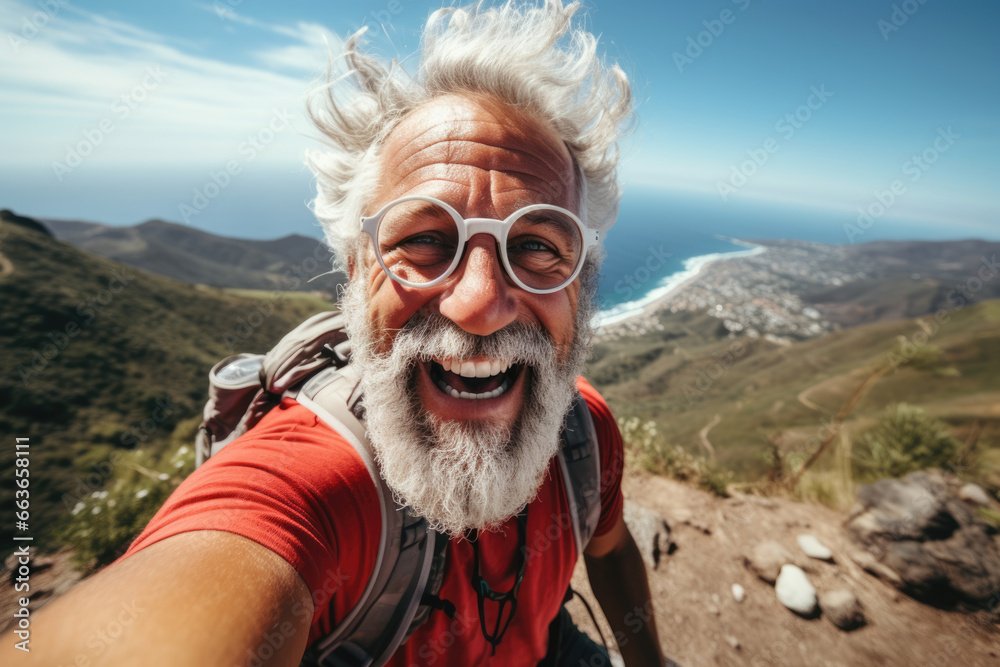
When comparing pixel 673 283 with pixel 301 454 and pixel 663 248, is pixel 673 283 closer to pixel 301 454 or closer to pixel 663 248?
pixel 663 248

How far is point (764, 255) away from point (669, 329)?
69871 mm

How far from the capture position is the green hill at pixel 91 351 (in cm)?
2052

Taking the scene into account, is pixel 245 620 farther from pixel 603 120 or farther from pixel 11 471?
pixel 11 471

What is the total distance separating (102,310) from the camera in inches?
1405

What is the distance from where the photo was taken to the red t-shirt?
Answer: 3.60ft

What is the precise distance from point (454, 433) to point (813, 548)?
5.61 metres

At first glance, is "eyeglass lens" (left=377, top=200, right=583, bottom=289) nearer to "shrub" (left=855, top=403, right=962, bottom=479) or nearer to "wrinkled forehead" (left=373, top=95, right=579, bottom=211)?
"wrinkled forehead" (left=373, top=95, right=579, bottom=211)

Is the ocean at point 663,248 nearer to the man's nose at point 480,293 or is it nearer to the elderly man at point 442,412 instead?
the elderly man at point 442,412

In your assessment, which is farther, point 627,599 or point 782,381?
point 782,381

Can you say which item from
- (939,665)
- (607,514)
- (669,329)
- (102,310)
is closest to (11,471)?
(102,310)

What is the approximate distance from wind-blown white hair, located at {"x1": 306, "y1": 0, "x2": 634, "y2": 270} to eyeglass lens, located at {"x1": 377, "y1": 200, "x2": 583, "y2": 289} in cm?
36

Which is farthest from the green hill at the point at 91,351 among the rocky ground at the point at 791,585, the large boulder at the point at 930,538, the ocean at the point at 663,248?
the ocean at the point at 663,248

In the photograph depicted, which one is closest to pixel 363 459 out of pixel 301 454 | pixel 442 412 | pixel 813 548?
pixel 301 454

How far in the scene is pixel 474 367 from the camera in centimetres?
153
